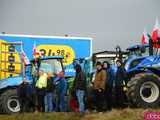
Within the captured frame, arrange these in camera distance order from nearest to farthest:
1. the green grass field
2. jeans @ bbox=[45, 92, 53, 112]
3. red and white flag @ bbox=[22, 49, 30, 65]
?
the green grass field → jeans @ bbox=[45, 92, 53, 112] → red and white flag @ bbox=[22, 49, 30, 65]

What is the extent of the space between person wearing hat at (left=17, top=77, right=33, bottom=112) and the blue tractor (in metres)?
0.52

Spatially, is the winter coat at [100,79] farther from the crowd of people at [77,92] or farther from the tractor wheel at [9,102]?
the tractor wheel at [9,102]

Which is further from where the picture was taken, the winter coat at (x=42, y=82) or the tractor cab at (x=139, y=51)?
the tractor cab at (x=139, y=51)

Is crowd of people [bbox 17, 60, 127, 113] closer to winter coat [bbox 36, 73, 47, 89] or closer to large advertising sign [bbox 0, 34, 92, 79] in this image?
winter coat [bbox 36, 73, 47, 89]

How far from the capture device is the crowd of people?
1689 cm

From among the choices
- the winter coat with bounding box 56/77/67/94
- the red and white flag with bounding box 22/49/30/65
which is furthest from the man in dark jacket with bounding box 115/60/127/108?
the red and white flag with bounding box 22/49/30/65

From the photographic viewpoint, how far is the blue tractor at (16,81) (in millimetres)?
19047

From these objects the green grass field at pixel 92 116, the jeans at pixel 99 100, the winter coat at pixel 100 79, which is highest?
the winter coat at pixel 100 79

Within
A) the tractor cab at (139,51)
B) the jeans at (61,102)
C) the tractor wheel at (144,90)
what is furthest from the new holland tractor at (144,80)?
the jeans at (61,102)

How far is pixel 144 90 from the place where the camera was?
17.1 metres

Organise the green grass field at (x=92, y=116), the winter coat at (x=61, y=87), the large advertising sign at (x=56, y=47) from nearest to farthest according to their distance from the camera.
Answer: the green grass field at (x=92, y=116), the winter coat at (x=61, y=87), the large advertising sign at (x=56, y=47)

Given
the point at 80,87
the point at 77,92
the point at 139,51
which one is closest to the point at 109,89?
the point at 80,87

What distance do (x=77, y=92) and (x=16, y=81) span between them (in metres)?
3.47

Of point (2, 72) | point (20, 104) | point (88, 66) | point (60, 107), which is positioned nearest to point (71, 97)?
point (60, 107)
